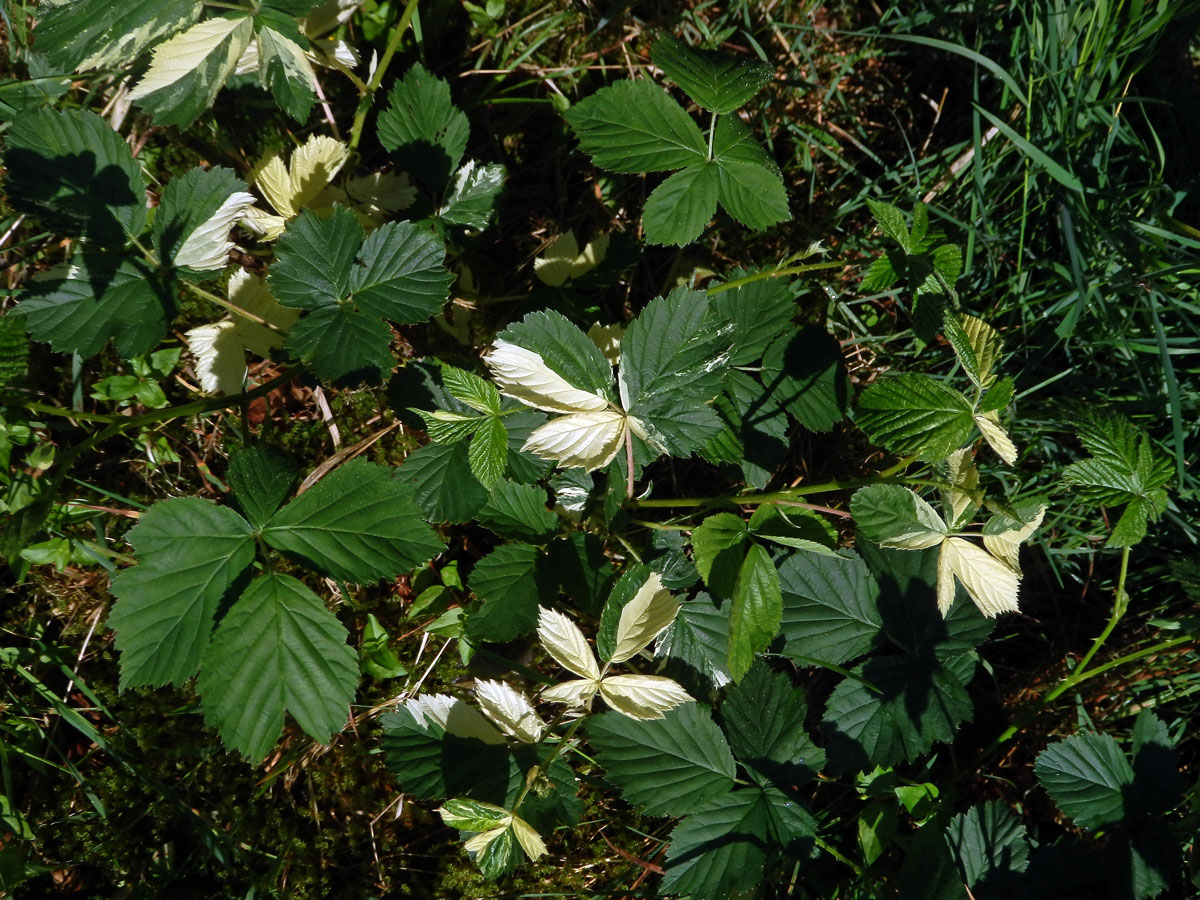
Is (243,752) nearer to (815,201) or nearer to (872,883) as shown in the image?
(872,883)

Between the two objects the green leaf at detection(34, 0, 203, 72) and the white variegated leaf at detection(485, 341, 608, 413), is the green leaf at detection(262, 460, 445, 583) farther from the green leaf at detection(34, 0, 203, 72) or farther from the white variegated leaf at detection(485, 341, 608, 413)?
the green leaf at detection(34, 0, 203, 72)

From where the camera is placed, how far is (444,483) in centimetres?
160

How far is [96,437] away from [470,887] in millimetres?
1188

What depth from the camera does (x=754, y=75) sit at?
62.1 inches

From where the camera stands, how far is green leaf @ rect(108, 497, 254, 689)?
138 centimetres

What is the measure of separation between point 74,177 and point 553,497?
1085 mm

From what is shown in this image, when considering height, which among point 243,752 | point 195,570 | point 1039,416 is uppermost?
point 195,570

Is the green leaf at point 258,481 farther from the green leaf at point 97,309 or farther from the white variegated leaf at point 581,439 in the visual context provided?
the white variegated leaf at point 581,439

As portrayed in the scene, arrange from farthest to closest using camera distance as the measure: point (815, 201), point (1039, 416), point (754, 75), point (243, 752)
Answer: point (815, 201), point (1039, 416), point (754, 75), point (243, 752)

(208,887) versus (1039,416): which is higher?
(1039,416)

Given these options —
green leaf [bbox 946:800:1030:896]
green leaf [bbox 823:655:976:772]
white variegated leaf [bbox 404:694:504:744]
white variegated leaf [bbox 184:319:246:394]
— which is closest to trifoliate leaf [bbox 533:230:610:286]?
white variegated leaf [bbox 184:319:246:394]

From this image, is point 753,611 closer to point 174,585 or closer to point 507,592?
point 507,592

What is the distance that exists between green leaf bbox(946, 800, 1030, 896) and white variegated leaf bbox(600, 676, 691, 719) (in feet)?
2.46

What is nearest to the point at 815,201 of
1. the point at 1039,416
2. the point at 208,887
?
the point at 1039,416
